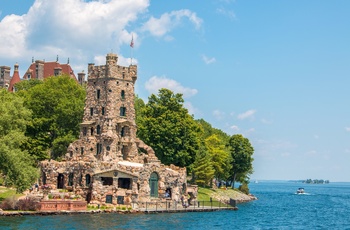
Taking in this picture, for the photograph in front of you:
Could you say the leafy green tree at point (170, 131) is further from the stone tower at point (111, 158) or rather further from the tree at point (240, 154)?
the tree at point (240, 154)

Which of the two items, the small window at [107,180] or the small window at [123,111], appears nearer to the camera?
the small window at [107,180]

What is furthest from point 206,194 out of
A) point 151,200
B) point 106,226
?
point 106,226

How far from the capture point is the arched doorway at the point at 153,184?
8081 centimetres

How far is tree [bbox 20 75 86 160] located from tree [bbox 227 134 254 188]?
4545 centimetres

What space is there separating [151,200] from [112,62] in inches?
805

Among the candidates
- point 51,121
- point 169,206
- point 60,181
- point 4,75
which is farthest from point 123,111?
point 4,75

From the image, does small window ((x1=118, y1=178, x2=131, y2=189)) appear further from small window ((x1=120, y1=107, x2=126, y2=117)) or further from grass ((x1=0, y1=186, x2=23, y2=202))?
grass ((x1=0, y1=186, x2=23, y2=202))

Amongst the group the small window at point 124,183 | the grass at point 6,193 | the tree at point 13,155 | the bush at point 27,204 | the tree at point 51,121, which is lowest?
the bush at point 27,204

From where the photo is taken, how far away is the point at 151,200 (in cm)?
8012

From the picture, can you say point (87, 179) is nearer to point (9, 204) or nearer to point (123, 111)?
point (123, 111)

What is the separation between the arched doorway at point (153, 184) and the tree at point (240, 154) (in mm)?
52784

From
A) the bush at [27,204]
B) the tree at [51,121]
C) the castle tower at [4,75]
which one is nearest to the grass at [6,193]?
the bush at [27,204]

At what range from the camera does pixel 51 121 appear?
9469 cm

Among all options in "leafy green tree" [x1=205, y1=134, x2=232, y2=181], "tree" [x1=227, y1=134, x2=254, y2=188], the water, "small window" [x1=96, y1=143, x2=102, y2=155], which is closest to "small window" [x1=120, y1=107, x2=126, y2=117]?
"small window" [x1=96, y1=143, x2=102, y2=155]
